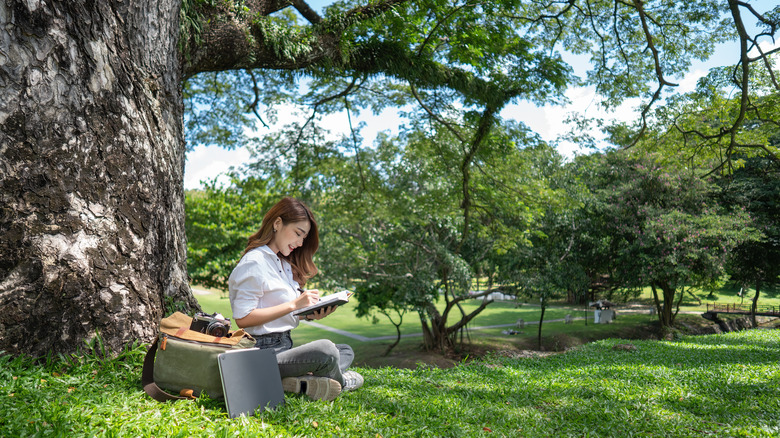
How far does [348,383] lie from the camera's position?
3.39 metres

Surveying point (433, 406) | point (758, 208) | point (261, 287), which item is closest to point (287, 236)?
point (261, 287)

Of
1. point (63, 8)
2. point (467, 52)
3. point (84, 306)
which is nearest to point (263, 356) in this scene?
point (84, 306)

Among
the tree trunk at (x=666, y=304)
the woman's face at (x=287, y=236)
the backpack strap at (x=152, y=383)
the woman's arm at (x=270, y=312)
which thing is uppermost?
the woman's face at (x=287, y=236)

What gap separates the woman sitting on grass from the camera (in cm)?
274

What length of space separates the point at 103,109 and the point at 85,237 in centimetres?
80

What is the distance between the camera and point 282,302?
289 centimetres

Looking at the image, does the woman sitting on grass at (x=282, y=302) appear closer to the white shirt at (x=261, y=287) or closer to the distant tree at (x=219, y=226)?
the white shirt at (x=261, y=287)

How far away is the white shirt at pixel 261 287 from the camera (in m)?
2.75

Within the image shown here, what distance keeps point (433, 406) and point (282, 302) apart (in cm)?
126

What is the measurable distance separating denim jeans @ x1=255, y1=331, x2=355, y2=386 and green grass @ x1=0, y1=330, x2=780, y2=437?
0.17 meters

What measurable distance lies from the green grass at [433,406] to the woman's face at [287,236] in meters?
0.92

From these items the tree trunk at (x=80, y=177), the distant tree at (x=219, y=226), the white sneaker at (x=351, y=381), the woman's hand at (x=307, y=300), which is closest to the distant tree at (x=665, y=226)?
the distant tree at (x=219, y=226)

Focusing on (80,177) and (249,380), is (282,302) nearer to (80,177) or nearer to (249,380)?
(249,380)

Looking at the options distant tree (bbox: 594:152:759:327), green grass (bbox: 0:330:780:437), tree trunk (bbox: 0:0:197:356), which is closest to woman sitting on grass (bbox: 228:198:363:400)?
green grass (bbox: 0:330:780:437)
